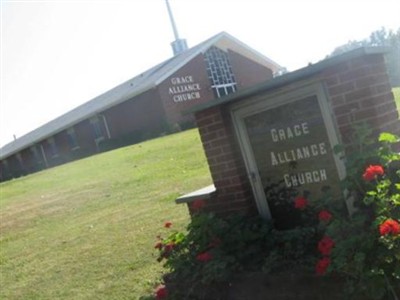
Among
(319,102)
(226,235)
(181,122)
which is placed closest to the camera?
(319,102)

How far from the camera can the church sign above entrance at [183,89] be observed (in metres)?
31.4

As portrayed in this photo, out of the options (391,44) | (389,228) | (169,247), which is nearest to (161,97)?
(169,247)

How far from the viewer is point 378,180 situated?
442 centimetres

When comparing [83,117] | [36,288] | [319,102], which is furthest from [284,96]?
[83,117]

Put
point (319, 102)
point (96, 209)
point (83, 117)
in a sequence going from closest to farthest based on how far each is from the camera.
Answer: point (319, 102), point (96, 209), point (83, 117)

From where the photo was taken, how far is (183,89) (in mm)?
32094

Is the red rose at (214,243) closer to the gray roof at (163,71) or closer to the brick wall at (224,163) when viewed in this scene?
the brick wall at (224,163)

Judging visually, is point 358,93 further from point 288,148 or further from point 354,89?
point 288,148

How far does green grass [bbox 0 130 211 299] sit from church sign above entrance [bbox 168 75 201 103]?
1218 centimetres

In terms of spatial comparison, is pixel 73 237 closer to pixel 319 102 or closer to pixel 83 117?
pixel 319 102

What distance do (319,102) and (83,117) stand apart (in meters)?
31.7

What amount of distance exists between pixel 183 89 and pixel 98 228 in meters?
22.7

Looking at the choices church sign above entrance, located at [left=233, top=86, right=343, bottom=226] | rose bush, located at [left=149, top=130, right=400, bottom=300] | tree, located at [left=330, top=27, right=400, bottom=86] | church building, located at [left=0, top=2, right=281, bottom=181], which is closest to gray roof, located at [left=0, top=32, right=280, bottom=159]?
church building, located at [left=0, top=2, right=281, bottom=181]

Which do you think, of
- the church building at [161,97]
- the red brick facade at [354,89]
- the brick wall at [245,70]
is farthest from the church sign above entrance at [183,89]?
the red brick facade at [354,89]
